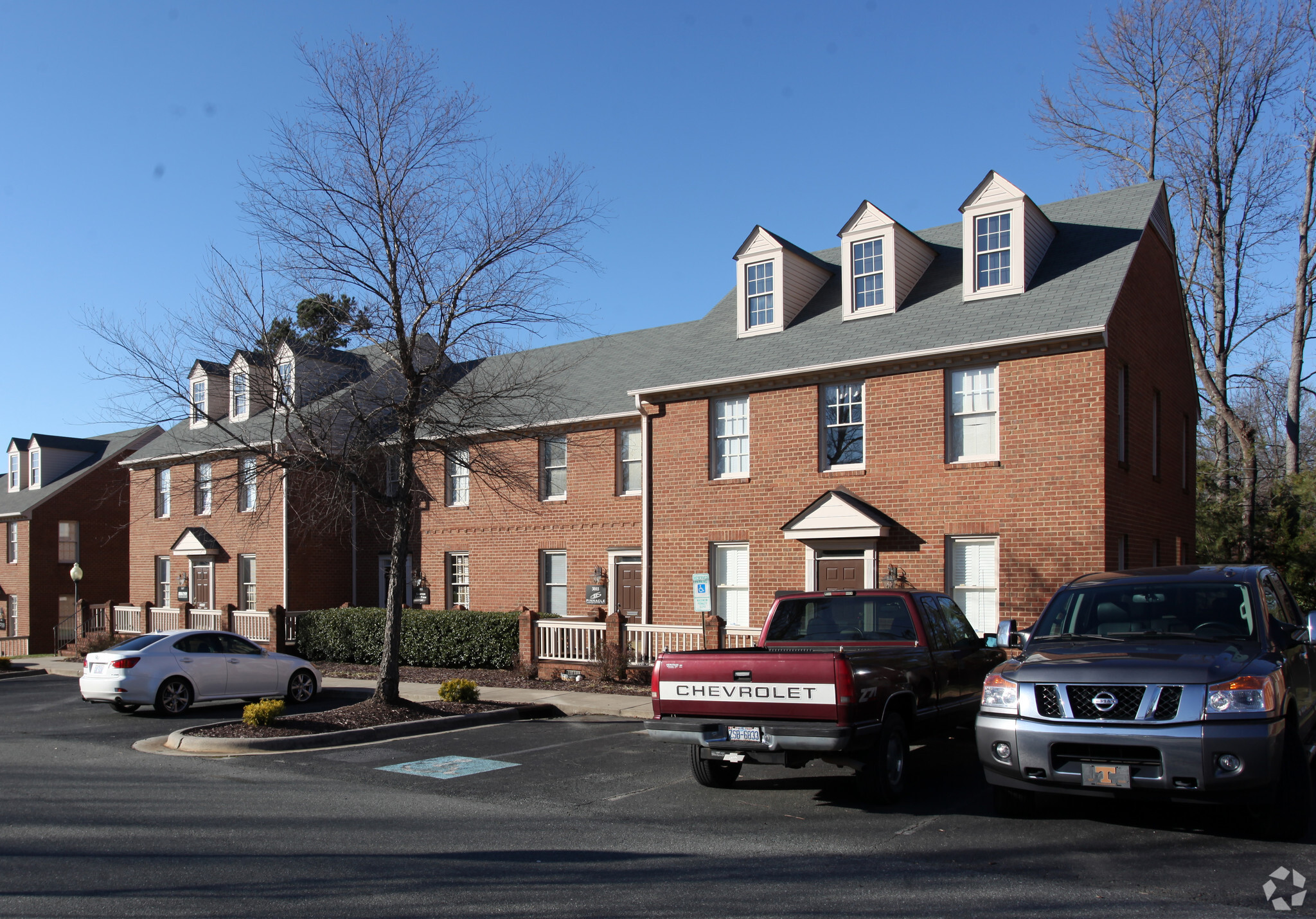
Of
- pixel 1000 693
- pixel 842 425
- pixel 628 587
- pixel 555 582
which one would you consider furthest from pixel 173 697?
pixel 1000 693

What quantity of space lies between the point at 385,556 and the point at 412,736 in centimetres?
1642

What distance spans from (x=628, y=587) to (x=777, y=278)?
24.1 feet

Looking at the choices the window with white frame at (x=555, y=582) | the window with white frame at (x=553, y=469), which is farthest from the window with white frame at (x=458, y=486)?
the window with white frame at (x=555, y=582)

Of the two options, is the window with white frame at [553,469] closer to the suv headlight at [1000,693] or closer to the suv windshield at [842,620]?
the suv windshield at [842,620]

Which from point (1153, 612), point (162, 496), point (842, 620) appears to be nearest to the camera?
point (1153, 612)

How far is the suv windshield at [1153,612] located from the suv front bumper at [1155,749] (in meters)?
1.31

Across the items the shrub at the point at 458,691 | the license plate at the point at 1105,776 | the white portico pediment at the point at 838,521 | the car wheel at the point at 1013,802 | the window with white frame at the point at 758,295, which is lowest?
the shrub at the point at 458,691

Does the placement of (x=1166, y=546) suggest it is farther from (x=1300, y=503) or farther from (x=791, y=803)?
(x=791, y=803)

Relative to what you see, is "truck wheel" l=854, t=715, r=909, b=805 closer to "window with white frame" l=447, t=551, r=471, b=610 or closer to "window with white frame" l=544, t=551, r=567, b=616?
"window with white frame" l=544, t=551, r=567, b=616

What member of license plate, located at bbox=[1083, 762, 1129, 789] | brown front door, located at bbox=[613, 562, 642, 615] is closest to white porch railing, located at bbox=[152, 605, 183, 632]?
brown front door, located at bbox=[613, 562, 642, 615]

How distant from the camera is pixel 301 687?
57.9 feet

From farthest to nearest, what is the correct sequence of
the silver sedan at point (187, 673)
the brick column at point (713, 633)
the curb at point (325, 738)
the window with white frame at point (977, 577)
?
1. the window with white frame at point (977, 577)
2. the brick column at point (713, 633)
3. the silver sedan at point (187, 673)
4. the curb at point (325, 738)

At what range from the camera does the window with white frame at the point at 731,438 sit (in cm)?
2002

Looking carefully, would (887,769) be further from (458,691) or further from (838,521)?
(838,521)
